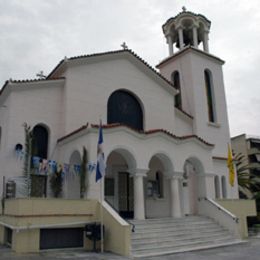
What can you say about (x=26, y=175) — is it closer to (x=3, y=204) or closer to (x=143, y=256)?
(x=3, y=204)

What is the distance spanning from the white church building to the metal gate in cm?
139

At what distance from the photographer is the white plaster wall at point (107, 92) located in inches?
691

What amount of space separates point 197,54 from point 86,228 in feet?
55.2

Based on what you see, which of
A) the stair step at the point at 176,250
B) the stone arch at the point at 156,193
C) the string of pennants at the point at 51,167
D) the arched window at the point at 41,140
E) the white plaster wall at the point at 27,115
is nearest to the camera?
the stair step at the point at 176,250

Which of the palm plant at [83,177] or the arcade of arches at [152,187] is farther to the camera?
the arcade of arches at [152,187]

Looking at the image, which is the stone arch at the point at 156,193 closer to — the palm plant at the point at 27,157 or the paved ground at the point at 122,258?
the paved ground at the point at 122,258

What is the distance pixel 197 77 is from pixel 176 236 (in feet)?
44.6

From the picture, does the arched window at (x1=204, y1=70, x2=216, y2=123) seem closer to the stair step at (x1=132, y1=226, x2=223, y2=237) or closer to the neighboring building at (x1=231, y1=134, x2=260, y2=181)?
the stair step at (x1=132, y1=226, x2=223, y2=237)

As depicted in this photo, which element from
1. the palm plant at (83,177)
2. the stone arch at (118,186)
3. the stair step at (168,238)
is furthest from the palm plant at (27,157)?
the stair step at (168,238)

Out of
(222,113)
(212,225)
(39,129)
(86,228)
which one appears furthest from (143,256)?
(222,113)

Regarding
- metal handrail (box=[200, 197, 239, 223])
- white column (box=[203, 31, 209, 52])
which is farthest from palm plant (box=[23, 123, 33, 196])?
white column (box=[203, 31, 209, 52])

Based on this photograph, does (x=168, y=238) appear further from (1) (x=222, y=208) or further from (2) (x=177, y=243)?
(1) (x=222, y=208)

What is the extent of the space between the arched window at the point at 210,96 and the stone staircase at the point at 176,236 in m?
9.47

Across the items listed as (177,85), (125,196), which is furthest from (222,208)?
(177,85)
